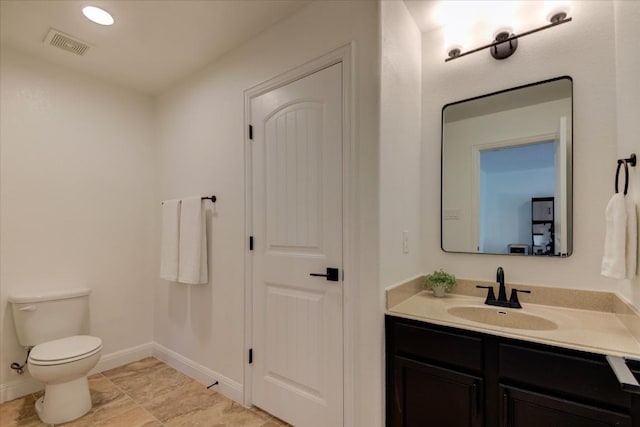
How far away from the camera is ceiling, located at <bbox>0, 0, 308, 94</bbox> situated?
6.10 ft

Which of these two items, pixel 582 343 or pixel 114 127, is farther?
pixel 114 127

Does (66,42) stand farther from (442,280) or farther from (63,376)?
(442,280)

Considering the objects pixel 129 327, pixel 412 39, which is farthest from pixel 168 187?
pixel 412 39

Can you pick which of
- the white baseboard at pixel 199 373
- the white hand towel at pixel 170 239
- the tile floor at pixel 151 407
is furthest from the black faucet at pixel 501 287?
the white hand towel at pixel 170 239

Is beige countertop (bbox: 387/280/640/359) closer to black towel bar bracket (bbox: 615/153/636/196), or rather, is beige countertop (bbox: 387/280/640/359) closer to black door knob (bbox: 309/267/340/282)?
black door knob (bbox: 309/267/340/282)

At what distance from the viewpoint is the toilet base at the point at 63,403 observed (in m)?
2.01

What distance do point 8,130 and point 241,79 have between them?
1743 millimetres

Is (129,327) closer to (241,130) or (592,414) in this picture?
(241,130)

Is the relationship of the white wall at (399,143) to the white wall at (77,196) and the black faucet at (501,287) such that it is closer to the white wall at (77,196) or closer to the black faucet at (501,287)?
the black faucet at (501,287)

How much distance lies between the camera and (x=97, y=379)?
102 inches

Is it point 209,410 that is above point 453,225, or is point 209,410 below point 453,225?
below

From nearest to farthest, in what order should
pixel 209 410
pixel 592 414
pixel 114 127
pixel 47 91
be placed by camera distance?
pixel 592 414 < pixel 209 410 < pixel 47 91 < pixel 114 127

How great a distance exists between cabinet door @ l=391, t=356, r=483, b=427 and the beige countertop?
23cm

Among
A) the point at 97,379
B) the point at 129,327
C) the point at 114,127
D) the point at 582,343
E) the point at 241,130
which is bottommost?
the point at 97,379
